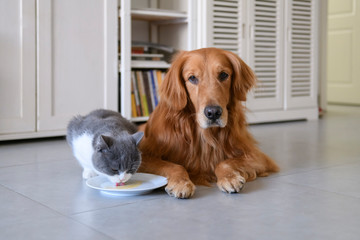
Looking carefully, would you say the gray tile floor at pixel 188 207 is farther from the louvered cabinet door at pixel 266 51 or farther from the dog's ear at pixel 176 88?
the louvered cabinet door at pixel 266 51

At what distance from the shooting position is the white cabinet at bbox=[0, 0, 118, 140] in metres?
3.04

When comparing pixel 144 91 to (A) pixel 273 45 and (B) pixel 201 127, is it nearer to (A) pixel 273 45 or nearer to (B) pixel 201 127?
(A) pixel 273 45

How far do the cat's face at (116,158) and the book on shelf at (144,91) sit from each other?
1881 mm

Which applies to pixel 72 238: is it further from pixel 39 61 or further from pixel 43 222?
pixel 39 61

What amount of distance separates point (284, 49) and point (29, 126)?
2.39 meters

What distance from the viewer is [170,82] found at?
2096 millimetres

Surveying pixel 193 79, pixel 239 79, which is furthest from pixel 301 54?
pixel 193 79

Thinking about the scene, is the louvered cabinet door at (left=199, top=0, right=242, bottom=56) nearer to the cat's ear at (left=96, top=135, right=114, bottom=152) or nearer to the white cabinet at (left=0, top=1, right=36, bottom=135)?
the white cabinet at (left=0, top=1, right=36, bottom=135)

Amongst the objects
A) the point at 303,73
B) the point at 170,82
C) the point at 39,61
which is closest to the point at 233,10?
the point at 303,73

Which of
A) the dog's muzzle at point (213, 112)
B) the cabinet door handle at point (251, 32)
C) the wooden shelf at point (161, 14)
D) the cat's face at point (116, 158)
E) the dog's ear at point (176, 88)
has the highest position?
the wooden shelf at point (161, 14)

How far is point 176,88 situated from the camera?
6.75 feet

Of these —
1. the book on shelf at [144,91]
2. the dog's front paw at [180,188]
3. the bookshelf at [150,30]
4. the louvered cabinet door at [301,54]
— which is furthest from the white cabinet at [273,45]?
the dog's front paw at [180,188]

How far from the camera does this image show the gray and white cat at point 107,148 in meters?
1.73

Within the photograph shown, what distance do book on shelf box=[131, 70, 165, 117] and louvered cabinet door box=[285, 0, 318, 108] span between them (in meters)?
1.31
